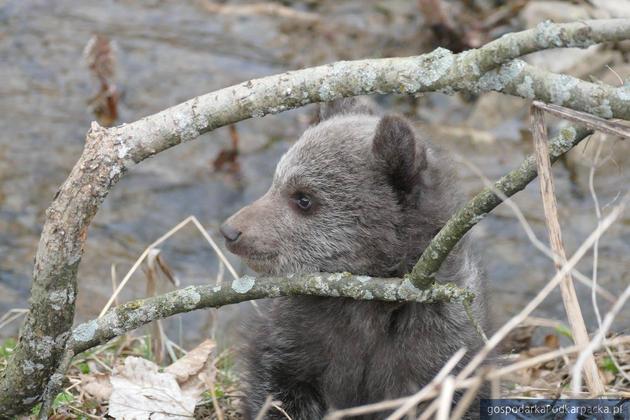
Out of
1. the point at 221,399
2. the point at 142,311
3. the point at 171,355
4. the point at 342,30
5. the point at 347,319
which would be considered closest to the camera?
the point at 142,311

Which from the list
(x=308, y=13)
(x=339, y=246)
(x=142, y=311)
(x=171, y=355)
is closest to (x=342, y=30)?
(x=308, y=13)

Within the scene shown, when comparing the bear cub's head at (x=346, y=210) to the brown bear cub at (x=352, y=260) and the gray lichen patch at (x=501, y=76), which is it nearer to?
the brown bear cub at (x=352, y=260)

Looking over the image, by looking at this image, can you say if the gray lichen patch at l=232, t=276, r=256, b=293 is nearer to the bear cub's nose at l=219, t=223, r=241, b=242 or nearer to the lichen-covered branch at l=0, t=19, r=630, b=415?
the bear cub's nose at l=219, t=223, r=241, b=242

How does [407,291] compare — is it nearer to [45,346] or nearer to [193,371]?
[45,346]

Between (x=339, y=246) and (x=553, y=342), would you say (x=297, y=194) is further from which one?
(x=553, y=342)

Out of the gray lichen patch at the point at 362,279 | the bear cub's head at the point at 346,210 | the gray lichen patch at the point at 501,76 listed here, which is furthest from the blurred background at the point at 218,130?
the gray lichen patch at the point at 501,76

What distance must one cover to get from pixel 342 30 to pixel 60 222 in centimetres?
920

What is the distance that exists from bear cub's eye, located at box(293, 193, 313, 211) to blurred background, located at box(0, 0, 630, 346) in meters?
2.81

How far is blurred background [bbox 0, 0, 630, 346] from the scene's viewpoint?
960cm

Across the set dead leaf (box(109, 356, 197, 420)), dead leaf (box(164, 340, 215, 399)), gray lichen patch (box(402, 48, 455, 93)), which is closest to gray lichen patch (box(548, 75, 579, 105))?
gray lichen patch (box(402, 48, 455, 93))

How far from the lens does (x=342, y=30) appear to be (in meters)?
12.9

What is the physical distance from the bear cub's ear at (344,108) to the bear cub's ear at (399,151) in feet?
3.13

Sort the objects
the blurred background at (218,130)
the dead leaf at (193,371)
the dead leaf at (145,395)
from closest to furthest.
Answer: the dead leaf at (145,395), the dead leaf at (193,371), the blurred background at (218,130)

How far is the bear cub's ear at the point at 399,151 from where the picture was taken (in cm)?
494
